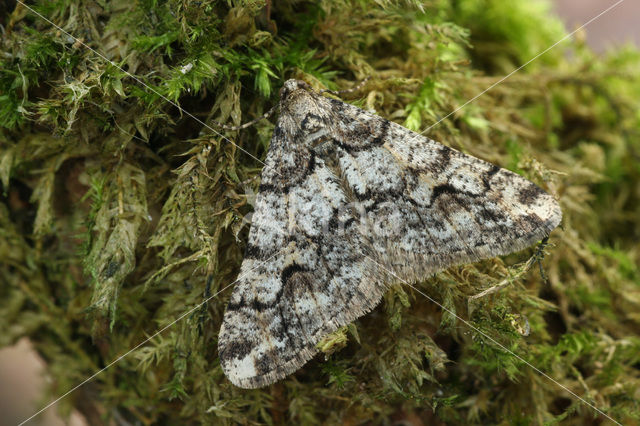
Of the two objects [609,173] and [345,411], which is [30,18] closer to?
[345,411]

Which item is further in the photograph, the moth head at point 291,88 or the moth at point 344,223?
the moth head at point 291,88

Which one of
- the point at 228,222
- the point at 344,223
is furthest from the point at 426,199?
the point at 228,222

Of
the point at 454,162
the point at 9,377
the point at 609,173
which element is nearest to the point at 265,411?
the point at 454,162

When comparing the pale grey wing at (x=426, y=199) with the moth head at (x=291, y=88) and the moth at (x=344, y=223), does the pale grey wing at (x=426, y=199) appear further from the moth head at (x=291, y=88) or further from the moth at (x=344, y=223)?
the moth head at (x=291, y=88)

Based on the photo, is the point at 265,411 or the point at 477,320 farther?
the point at 265,411

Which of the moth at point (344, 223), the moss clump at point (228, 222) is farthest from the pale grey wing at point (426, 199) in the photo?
the moss clump at point (228, 222)

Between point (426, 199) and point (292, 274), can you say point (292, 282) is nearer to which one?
point (292, 274)
